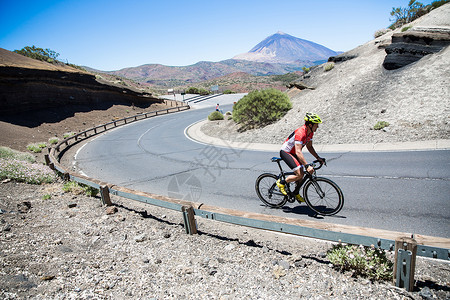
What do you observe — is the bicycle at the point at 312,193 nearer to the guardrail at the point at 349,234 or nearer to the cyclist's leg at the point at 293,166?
the cyclist's leg at the point at 293,166

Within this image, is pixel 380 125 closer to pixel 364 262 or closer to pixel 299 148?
pixel 299 148

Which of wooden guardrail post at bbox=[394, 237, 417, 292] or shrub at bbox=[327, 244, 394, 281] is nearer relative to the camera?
wooden guardrail post at bbox=[394, 237, 417, 292]

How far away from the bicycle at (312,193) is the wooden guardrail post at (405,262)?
8.48ft

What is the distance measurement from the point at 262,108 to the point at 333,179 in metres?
11.4

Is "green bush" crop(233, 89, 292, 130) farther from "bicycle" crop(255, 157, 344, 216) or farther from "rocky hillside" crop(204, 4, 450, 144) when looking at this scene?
"bicycle" crop(255, 157, 344, 216)

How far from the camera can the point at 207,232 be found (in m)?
5.45

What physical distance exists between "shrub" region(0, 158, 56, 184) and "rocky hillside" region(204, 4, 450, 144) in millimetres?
11378

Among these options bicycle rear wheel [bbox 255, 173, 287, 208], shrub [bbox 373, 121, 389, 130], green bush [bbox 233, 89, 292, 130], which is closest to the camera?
bicycle rear wheel [bbox 255, 173, 287, 208]

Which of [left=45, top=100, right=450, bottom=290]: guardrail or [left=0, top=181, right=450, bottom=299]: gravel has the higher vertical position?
[left=45, top=100, right=450, bottom=290]: guardrail

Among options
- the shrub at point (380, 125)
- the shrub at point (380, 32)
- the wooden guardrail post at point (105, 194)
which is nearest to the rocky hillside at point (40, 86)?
the wooden guardrail post at point (105, 194)

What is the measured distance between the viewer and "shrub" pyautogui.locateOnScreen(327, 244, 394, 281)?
3.38m

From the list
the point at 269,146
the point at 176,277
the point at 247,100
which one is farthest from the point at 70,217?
the point at 247,100

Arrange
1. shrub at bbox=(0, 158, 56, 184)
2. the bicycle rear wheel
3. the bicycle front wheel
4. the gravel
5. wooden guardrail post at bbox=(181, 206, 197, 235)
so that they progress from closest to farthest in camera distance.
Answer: the gravel, wooden guardrail post at bbox=(181, 206, 197, 235), the bicycle front wheel, the bicycle rear wheel, shrub at bbox=(0, 158, 56, 184)

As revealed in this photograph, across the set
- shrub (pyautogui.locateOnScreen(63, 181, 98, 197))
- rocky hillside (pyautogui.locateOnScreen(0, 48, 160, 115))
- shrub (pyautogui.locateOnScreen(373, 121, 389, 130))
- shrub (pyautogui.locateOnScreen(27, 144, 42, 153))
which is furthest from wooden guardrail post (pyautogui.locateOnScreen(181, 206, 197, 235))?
rocky hillside (pyautogui.locateOnScreen(0, 48, 160, 115))
